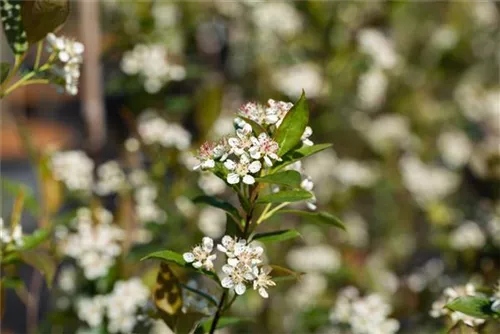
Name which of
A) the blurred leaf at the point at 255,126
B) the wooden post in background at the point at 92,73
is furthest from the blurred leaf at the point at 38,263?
the wooden post in background at the point at 92,73

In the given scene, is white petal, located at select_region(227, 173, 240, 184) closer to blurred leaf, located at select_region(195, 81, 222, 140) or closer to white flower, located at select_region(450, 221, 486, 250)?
blurred leaf, located at select_region(195, 81, 222, 140)

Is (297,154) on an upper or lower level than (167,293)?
upper

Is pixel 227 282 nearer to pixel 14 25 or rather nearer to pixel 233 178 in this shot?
pixel 233 178

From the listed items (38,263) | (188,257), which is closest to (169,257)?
(188,257)

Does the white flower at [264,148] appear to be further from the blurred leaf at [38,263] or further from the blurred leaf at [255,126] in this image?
the blurred leaf at [38,263]

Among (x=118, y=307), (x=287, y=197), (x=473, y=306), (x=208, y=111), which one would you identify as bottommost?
(x=118, y=307)

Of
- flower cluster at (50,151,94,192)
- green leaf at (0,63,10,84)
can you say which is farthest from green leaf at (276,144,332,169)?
flower cluster at (50,151,94,192)
